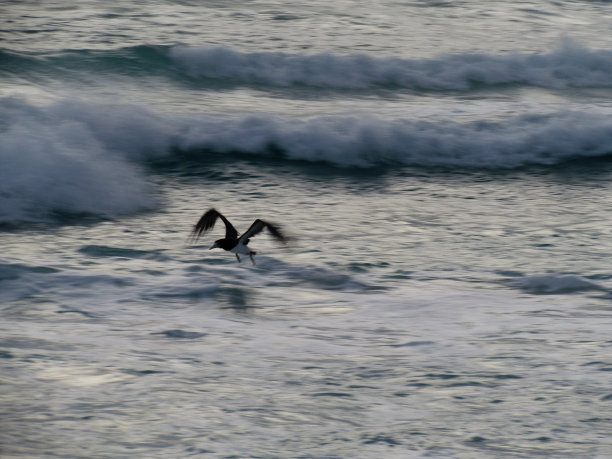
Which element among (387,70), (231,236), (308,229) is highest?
(387,70)

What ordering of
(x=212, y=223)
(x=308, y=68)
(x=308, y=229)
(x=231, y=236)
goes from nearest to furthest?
(x=231, y=236) < (x=212, y=223) < (x=308, y=229) < (x=308, y=68)

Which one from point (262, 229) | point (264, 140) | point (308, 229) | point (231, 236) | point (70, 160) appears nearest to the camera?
point (262, 229)

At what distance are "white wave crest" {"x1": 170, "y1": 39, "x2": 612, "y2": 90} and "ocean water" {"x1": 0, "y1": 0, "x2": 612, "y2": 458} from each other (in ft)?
0.11

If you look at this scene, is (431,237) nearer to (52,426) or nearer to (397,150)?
(397,150)

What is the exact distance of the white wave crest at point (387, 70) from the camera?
38.6 feet

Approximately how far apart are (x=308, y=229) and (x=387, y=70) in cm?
493

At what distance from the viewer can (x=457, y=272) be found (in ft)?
21.2

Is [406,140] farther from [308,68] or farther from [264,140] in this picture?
[308,68]

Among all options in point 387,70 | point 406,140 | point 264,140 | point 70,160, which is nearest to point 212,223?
point 70,160

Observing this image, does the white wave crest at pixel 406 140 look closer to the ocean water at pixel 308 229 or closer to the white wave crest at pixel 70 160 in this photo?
the ocean water at pixel 308 229

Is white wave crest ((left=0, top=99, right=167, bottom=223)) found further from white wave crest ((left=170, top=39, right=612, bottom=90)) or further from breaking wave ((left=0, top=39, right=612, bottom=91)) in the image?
white wave crest ((left=170, top=39, right=612, bottom=90))

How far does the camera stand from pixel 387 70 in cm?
1192

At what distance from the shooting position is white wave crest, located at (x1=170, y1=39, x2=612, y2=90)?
38.6 feet

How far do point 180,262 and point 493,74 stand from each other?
21.9 feet
